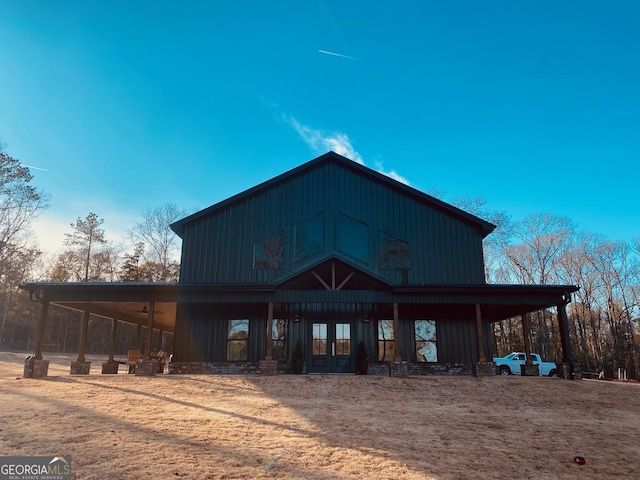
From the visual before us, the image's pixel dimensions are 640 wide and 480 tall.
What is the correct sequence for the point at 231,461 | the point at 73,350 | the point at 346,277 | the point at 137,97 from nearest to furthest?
the point at 231,461 → the point at 346,277 → the point at 137,97 → the point at 73,350

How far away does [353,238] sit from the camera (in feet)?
59.7

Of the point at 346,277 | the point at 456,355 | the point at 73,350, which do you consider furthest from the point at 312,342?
the point at 73,350

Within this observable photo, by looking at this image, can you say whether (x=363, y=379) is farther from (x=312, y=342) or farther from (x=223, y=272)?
(x=223, y=272)

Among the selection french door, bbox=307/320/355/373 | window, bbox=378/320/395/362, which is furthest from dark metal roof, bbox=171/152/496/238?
french door, bbox=307/320/355/373

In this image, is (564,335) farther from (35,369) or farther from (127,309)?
(35,369)

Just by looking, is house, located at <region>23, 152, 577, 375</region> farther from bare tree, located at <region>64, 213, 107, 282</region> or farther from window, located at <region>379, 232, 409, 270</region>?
bare tree, located at <region>64, 213, 107, 282</region>

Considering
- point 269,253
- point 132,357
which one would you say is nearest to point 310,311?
point 269,253

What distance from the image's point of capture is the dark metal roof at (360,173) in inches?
719

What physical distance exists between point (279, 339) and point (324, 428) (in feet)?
32.2

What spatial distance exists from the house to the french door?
0.04 metres

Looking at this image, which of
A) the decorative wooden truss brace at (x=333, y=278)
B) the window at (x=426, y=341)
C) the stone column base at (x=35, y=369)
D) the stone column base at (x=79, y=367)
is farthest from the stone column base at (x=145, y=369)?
the window at (x=426, y=341)

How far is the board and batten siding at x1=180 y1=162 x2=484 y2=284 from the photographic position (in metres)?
17.8

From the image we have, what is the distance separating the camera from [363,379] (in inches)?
523

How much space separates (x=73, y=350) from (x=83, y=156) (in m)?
32.9
